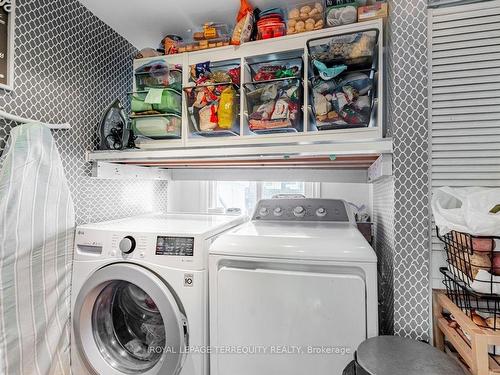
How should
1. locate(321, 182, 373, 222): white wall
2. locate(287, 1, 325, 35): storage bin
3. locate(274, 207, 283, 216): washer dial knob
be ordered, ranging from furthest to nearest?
locate(321, 182, 373, 222): white wall → locate(274, 207, 283, 216): washer dial knob → locate(287, 1, 325, 35): storage bin

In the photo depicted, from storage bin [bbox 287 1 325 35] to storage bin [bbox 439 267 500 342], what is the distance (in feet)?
4.57

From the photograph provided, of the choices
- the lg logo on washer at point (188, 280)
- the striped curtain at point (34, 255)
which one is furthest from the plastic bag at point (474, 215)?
the striped curtain at point (34, 255)

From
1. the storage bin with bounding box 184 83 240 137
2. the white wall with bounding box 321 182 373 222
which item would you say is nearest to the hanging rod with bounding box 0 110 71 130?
the storage bin with bounding box 184 83 240 137

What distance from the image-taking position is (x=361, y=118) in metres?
1.34

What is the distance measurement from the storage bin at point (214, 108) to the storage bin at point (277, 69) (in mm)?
170

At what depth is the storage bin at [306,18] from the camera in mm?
1513

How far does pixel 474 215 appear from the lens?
885mm

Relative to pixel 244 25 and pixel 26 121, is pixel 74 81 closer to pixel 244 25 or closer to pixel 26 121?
pixel 26 121

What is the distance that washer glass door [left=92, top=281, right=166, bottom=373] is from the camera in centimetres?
152

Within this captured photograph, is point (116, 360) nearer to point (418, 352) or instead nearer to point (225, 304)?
point (225, 304)

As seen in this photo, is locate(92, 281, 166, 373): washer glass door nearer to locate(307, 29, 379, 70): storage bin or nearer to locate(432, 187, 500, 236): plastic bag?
locate(432, 187, 500, 236): plastic bag

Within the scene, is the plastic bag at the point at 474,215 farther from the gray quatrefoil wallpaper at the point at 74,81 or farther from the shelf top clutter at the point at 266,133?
the gray quatrefoil wallpaper at the point at 74,81

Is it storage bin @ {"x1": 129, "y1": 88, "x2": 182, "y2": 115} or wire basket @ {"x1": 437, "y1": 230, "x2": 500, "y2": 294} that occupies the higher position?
storage bin @ {"x1": 129, "y1": 88, "x2": 182, "y2": 115}

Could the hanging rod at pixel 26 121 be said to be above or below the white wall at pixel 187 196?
above
